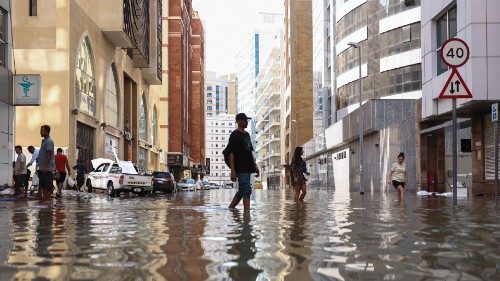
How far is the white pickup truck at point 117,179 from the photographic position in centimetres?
2966

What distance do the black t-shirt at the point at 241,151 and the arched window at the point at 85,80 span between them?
79.6 feet

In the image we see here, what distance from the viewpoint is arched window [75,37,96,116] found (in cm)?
3453

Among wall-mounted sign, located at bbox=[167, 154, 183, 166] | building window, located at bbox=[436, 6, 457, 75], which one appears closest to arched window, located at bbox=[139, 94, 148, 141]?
wall-mounted sign, located at bbox=[167, 154, 183, 166]

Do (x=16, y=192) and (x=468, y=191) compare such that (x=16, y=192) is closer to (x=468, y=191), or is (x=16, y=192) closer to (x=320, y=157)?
(x=468, y=191)

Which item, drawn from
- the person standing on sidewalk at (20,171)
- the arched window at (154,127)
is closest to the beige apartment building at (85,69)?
the arched window at (154,127)

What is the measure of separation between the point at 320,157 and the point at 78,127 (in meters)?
36.2

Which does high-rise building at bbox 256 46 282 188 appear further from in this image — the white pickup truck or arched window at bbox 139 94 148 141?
the white pickup truck

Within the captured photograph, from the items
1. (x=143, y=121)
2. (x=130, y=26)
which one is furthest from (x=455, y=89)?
(x=143, y=121)

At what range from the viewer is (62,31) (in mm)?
32344

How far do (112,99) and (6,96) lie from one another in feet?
65.5

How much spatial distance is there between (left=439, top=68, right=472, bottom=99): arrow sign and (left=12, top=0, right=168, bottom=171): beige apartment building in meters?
23.2

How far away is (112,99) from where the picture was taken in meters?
43.9

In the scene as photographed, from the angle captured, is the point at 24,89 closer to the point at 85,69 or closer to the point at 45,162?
the point at 45,162

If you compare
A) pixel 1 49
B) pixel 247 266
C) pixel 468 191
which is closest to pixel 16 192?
pixel 1 49
